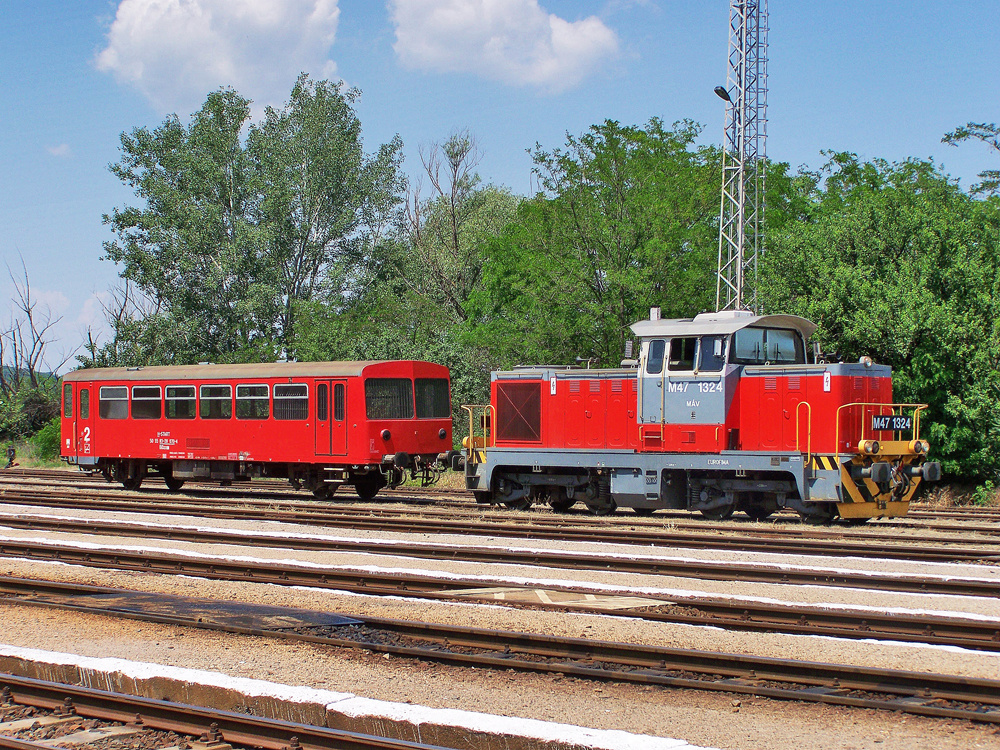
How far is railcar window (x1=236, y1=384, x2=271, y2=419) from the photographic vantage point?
2227 cm

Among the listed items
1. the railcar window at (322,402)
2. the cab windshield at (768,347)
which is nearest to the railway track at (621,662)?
the cab windshield at (768,347)

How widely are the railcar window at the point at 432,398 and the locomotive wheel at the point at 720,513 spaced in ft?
23.8

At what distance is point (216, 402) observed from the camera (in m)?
23.1

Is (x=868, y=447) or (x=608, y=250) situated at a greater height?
(x=608, y=250)

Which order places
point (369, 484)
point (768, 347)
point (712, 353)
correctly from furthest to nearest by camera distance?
point (369, 484) < point (768, 347) < point (712, 353)

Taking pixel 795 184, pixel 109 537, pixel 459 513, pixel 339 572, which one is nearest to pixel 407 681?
pixel 339 572

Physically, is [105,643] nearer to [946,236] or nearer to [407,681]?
[407,681]

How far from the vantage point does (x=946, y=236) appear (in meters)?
22.7

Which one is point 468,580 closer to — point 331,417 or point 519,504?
point 519,504

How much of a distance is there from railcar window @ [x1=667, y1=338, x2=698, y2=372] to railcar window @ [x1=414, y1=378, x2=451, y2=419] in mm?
6989

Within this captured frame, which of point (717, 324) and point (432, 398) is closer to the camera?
point (717, 324)

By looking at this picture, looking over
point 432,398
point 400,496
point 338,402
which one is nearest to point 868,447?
point 432,398

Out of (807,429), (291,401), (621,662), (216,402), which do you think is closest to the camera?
(621,662)

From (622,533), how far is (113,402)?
15988mm
